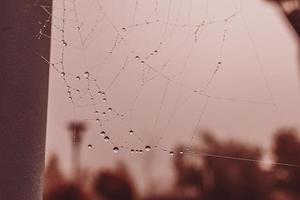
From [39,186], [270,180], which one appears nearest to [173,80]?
[39,186]

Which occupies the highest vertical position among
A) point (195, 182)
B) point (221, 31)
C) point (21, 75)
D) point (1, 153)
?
point (221, 31)

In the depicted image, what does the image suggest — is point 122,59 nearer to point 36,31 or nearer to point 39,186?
point 36,31

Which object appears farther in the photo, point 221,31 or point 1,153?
point 221,31

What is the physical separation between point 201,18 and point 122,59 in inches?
8.3

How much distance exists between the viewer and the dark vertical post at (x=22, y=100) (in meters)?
0.59

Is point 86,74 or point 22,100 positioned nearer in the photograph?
point 22,100

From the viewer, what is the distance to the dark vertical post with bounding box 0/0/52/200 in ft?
1.93

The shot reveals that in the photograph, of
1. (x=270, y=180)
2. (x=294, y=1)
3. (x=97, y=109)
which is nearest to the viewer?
(x=97, y=109)

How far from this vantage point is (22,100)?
24.0 inches

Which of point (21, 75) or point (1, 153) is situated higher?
point (21, 75)

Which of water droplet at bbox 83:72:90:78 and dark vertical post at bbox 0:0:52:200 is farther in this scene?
water droplet at bbox 83:72:90:78

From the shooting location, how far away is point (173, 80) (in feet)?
2.81

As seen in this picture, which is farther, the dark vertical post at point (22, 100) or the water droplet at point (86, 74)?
the water droplet at point (86, 74)

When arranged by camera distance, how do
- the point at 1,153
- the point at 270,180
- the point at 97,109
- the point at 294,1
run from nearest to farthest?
the point at 1,153 → the point at 97,109 → the point at 294,1 → the point at 270,180
